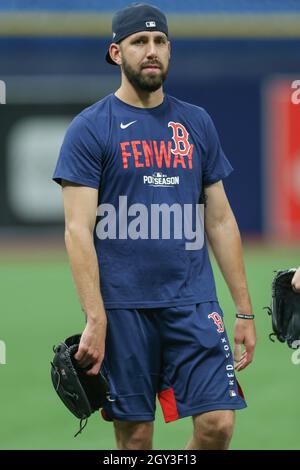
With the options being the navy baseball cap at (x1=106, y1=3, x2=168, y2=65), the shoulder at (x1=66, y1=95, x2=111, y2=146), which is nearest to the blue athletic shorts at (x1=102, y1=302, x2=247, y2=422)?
the shoulder at (x1=66, y1=95, x2=111, y2=146)

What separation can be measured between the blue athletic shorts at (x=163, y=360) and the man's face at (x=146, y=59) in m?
1.08

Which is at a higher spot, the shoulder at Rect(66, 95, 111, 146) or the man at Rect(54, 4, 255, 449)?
the shoulder at Rect(66, 95, 111, 146)

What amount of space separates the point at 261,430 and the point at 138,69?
2784mm

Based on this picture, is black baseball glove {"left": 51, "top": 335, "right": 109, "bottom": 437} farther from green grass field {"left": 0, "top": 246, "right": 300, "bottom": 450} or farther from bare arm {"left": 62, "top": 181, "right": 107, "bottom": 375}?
green grass field {"left": 0, "top": 246, "right": 300, "bottom": 450}

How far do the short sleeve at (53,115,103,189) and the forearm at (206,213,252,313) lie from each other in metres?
0.70

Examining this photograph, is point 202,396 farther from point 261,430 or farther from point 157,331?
point 261,430

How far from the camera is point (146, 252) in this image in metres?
5.56

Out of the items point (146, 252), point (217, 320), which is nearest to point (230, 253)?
point (217, 320)

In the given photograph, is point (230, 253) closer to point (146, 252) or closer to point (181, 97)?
point (146, 252)

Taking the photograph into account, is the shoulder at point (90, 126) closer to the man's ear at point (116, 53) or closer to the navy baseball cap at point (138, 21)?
the man's ear at point (116, 53)

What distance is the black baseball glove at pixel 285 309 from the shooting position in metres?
5.93

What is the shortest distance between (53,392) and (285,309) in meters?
3.03

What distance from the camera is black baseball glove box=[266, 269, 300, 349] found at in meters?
5.93
